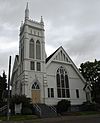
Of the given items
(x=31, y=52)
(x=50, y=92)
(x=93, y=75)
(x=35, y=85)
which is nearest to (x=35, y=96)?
(x=35, y=85)

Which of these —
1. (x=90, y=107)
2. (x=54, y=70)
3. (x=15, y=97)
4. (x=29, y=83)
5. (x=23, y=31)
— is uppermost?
(x=23, y=31)

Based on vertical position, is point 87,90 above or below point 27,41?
below

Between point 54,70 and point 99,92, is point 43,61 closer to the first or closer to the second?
point 54,70

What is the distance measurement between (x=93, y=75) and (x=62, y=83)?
6607 millimetres

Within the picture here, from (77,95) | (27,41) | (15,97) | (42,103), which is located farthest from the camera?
(77,95)

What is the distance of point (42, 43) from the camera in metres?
36.2

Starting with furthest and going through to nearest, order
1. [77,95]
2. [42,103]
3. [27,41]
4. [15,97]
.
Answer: [77,95] → [27,41] → [42,103] → [15,97]

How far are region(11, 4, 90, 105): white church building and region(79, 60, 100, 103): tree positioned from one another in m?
1.34

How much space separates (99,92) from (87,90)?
2.44 metres

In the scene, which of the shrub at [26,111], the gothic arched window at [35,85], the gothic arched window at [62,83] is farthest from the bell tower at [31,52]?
the shrub at [26,111]

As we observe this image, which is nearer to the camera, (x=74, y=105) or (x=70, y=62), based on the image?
(x=74, y=105)

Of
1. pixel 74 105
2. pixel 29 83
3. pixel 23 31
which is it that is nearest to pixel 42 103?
pixel 29 83

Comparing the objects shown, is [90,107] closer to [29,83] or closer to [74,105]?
[74,105]

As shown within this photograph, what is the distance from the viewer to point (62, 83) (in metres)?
35.9
